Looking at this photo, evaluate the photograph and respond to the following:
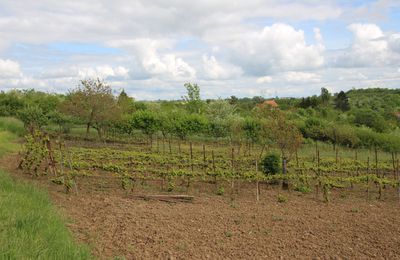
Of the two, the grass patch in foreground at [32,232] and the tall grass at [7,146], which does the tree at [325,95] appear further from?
the grass patch in foreground at [32,232]

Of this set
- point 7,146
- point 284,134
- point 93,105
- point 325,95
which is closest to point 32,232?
point 284,134

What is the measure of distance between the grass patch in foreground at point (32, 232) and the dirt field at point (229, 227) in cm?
51

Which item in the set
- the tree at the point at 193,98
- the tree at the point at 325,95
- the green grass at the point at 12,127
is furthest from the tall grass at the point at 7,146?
the tree at the point at 325,95

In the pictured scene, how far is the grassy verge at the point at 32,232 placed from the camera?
16.2 feet

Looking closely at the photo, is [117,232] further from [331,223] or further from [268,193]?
[268,193]

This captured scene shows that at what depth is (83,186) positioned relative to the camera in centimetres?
1116

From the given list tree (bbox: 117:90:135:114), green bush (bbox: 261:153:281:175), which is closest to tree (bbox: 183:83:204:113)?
tree (bbox: 117:90:135:114)

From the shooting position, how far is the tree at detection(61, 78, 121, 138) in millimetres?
25953

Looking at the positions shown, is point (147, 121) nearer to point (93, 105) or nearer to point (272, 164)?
point (93, 105)

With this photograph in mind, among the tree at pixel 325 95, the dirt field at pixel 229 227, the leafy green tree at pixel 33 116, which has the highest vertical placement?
the tree at pixel 325 95

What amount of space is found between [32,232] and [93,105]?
20.9 metres

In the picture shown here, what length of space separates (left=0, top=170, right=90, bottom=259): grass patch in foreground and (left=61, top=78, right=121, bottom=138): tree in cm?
1841

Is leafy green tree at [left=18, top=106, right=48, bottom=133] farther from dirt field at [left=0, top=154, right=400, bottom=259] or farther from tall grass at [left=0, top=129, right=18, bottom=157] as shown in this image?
dirt field at [left=0, top=154, right=400, bottom=259]

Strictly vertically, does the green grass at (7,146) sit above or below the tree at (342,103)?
below
